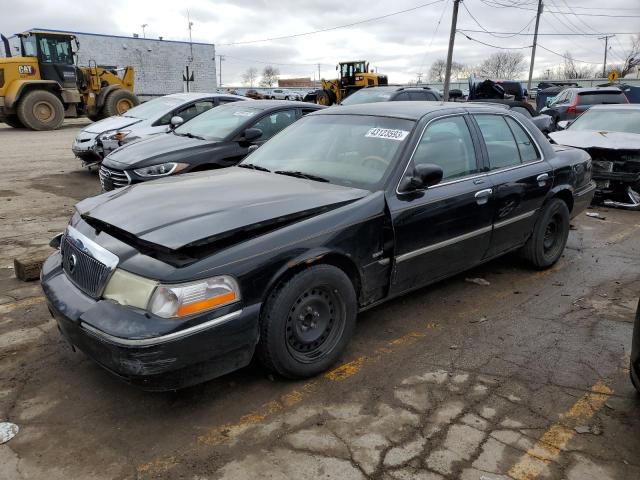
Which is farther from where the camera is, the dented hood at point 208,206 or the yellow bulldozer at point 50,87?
the yellow bulldozer at point 50,87

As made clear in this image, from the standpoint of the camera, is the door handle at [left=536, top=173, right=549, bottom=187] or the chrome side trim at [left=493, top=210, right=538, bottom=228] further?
the door handle at [left=536, top=173, right=549, bottom=187]

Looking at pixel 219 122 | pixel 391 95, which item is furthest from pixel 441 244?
pixel 391 95

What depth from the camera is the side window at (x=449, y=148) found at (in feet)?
12.9

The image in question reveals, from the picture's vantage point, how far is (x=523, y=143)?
490 cm

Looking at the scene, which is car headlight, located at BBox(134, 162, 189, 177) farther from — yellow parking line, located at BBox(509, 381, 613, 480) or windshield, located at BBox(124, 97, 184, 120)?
yellow parking line, located at BBox(509, 381, 613, 480)

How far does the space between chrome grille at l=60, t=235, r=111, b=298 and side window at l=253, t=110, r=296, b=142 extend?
176 inches

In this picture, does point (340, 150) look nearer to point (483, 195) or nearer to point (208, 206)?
point (483, 195)

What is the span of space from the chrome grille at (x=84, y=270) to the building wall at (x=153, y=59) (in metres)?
42.9

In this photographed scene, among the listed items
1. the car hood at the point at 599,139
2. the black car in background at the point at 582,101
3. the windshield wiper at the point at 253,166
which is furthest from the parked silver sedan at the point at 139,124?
the black car in background at the point at 582,101

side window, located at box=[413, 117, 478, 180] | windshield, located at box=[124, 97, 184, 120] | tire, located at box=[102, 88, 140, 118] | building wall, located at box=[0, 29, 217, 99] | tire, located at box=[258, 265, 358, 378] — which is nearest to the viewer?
tire, located at box=[258, 265, 358, 378]

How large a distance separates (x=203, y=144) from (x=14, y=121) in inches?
625

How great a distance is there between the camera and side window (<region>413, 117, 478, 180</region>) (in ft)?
12.9

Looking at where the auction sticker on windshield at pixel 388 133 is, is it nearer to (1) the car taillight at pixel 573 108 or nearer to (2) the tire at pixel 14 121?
(1) the car taillight at pixel 573 108

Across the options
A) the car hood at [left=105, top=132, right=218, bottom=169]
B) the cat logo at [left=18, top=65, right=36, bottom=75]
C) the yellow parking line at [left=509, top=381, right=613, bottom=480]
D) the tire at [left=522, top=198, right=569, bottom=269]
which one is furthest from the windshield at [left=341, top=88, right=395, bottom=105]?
the cat logo at [left=18, top=65, right=36, bottom=75]
